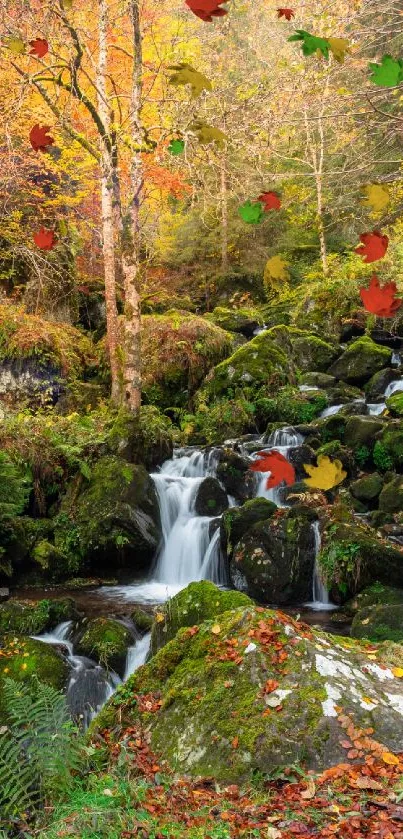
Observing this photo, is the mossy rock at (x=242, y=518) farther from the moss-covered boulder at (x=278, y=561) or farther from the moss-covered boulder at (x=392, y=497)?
the moss-covered boulder at (x=392, y=497)

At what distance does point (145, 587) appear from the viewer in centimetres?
911

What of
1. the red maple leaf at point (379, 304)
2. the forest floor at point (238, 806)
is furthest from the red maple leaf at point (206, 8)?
the forest floor at point (238, 806)

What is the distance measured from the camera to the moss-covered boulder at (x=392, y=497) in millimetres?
9359

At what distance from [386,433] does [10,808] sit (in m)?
9.08

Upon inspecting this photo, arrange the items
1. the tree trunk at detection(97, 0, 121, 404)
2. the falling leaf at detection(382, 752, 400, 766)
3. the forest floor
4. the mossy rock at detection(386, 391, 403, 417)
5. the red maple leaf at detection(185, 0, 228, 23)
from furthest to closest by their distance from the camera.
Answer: the mossy rock at detection(386, 391, 403, 417), the tree trunk at detection(97, 0, 121, 404), the falling leaf at detection(382, 752, 400, 766), the forest floor, the red maple leaf at detection(185, 0, 228, 23)

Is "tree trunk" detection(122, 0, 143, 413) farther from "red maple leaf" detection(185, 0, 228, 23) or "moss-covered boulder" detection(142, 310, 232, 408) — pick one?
"red maple leaf" detection(185, 0, 228, 23)


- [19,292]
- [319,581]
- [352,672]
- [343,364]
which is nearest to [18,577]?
[319,581]

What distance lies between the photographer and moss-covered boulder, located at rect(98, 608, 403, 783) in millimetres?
2961

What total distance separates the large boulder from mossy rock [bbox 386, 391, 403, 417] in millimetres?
2516

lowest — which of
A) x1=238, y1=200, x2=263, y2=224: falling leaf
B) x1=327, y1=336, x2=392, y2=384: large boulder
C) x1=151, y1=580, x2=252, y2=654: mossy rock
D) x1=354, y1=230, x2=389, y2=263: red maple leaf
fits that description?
x1=151, y1=580, x2=252, y2=654: mossy rock

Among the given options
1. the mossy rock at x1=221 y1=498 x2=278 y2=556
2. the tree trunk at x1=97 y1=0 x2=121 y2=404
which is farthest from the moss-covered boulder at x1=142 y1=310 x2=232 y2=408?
the mossy rock at x1=221 y1=498 x2=278 y2=556

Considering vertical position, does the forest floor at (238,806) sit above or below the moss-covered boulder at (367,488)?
below

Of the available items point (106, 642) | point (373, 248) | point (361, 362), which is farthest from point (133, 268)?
point (373, 248)

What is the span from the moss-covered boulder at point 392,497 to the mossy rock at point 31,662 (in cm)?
572
